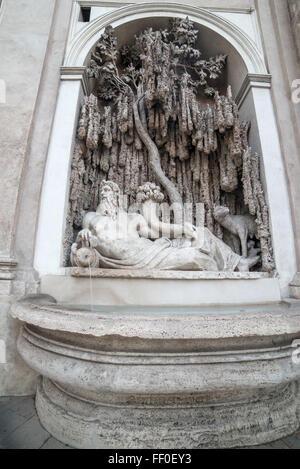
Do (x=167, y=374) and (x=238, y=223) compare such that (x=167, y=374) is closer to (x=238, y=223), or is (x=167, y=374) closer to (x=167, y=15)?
(x=238, y=223)

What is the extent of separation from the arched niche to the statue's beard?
448mm

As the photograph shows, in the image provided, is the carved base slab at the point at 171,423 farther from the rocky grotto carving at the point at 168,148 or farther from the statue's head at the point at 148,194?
the statue's head at the point at 148,194

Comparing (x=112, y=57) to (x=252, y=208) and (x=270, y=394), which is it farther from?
(x=270, y=394)

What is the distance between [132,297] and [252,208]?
1.90 m

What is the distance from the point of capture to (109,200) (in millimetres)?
2828

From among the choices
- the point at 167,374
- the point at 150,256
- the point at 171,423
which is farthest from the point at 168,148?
the point at 171,423

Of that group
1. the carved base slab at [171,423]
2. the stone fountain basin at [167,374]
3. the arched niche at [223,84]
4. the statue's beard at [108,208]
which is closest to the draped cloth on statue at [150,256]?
the statue's beard at [108,208]

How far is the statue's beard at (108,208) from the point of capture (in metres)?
2.75

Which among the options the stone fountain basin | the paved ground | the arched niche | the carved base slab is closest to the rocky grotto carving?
the arched niche

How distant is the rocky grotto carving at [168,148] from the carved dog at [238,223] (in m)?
0.02

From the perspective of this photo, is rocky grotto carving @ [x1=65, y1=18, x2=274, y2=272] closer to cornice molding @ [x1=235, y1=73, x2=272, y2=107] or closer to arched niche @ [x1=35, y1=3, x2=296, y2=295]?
arched niche @ [x1=35, y1=3, x2=296, y2=295]

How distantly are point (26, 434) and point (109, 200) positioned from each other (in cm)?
225

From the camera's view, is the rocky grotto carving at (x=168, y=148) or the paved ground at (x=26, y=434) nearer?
the paved ground at (x=26, y=434)

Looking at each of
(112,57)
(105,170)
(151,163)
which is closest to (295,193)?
(151,163)
